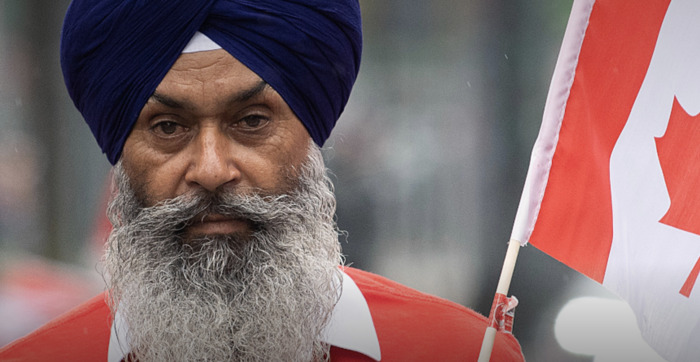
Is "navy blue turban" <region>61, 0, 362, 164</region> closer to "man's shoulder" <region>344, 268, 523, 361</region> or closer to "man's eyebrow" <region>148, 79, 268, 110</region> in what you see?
"man's eyebrow" <region>148, 79, 268, 110</region>

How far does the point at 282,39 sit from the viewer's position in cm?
242

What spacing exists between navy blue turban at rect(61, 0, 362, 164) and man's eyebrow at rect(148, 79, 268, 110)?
23 millimetres

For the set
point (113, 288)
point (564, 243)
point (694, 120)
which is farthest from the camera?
point (113, 288)

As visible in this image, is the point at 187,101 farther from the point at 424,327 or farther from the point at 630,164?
the point at 630,164

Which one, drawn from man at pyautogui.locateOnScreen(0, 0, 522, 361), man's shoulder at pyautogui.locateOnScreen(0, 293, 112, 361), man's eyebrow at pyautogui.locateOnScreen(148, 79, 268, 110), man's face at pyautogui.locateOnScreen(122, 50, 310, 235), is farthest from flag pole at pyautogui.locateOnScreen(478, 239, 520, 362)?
man's shoulder at pyautogui.locateOnScreen(0, 293, 112, 361)

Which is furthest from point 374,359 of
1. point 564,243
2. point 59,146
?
point 59,146

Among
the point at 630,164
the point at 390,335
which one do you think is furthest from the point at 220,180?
the point at 630,164

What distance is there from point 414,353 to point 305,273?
1.51 ft

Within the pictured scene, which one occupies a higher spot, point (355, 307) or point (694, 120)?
point (694, 120)

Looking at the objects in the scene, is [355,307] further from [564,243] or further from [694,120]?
[694,120]

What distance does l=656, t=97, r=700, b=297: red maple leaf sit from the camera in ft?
7.20

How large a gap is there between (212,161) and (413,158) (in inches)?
205

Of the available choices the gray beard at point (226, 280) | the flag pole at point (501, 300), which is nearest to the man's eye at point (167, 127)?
the gray beard at point (226, 280)

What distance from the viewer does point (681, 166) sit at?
2252 millimetres
